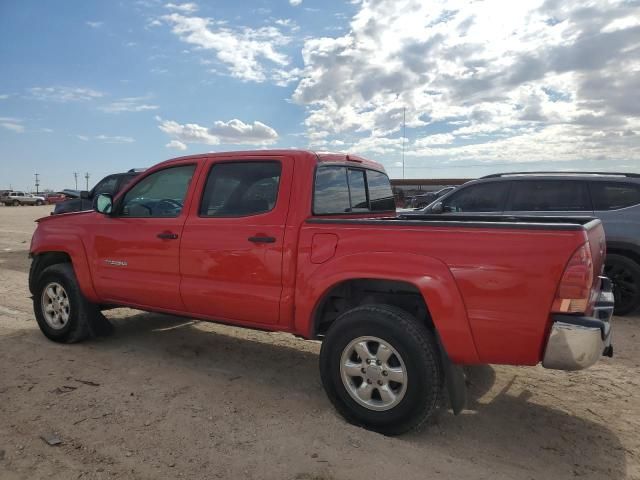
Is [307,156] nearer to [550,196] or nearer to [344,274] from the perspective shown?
[344,274]

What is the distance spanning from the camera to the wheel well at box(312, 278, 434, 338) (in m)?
3.32

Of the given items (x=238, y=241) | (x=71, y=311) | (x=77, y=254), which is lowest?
(x=71, y=311)

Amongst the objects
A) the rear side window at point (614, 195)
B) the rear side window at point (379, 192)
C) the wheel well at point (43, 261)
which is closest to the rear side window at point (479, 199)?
the rear side window at point (614, 195)

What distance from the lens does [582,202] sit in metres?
6.39

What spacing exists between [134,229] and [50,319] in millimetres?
1593

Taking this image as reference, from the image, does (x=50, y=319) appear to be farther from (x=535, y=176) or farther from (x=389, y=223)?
(x=535, y=176)

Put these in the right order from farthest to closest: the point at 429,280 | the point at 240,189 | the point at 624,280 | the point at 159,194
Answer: the point at 624,280, the point at 159,194, the point at 240,189, the point at 429,280

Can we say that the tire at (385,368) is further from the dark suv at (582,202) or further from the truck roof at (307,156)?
the dark suv at (582,202)

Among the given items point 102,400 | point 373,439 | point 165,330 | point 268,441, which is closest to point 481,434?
point 373,439

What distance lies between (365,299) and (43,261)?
3.72 metres

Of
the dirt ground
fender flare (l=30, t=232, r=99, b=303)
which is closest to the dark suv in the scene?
the dirt ground

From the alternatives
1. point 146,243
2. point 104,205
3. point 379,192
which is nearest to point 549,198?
point 379,192

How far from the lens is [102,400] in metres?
3.59

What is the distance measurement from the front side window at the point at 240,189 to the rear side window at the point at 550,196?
4.23 metres
